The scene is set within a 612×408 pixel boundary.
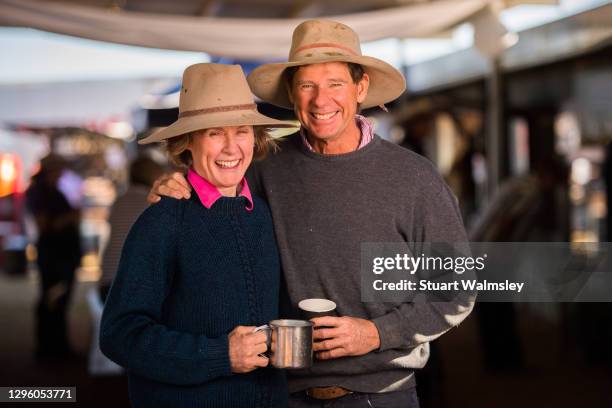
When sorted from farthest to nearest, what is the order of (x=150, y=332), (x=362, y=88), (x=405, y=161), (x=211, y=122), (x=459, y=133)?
(x=459, y=133), (x=362, y=88), (x=405, y=161), (x=211, y=122), (x=150, y=332)

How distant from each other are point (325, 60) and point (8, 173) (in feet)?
43.6

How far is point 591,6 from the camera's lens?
4898 mm

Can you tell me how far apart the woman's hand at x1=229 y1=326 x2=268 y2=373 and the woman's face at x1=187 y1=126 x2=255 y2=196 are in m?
0.36

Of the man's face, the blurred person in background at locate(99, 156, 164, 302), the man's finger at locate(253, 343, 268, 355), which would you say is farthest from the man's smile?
the blurred person in background at locate(99, 156, 164, 302)

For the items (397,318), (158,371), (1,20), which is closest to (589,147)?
(1,20)

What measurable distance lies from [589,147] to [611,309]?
9.72 feet

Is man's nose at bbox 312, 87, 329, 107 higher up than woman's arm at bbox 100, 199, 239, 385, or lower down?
higher up

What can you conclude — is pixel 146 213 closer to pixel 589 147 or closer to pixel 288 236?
pixel 288 236

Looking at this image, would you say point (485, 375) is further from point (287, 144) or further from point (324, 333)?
point (324, 333)

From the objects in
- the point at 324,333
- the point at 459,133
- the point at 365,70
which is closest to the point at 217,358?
the point at 324,333

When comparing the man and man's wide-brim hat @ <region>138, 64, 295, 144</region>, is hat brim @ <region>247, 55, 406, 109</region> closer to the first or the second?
the man

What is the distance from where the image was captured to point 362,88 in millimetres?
2283

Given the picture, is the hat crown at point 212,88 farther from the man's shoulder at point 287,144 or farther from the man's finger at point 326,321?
the man's finger at point 326,321

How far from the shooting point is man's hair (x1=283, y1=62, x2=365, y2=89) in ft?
7.24
